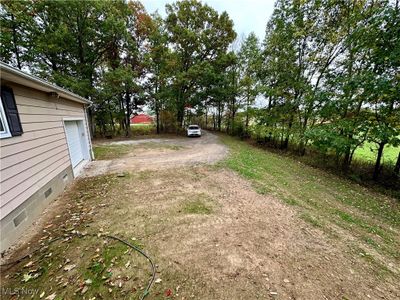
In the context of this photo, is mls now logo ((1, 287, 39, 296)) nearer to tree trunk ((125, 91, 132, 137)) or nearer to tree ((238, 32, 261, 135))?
tree ((238, 32, 261, 135))

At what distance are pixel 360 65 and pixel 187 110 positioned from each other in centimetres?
1558

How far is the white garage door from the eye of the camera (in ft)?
18.6

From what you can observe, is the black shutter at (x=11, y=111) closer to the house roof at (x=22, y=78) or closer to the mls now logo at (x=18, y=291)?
the house roof at (x=22, y=78)

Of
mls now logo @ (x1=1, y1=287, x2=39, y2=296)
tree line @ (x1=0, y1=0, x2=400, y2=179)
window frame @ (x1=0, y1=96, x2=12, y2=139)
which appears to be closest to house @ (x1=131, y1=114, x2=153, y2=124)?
tree line @ (x1=0, y1=0, x2=400, y2=179)

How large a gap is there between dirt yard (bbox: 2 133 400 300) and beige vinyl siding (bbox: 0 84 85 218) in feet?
2.25

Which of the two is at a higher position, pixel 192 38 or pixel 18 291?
pixel 192 38

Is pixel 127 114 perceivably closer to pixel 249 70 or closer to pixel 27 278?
pixel 249 70

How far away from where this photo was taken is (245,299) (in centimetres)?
187

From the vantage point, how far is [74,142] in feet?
20.1

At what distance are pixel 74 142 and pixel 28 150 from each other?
3.01m

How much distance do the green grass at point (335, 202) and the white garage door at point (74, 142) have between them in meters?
5.64

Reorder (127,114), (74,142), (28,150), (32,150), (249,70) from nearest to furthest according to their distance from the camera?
1. (28,150)
2. (32,150)
3. (74,142)
4. (249,70)
5. (127,114)

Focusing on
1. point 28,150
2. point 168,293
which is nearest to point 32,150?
point 28,150

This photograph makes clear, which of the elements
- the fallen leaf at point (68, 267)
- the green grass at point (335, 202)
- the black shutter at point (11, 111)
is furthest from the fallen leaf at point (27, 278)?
the green grass at point (335, 202)
